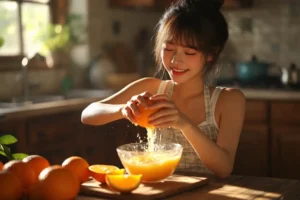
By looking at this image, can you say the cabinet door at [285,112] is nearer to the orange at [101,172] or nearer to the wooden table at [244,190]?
the wooden table at [244,190]

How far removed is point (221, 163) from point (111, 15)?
9.18 feet

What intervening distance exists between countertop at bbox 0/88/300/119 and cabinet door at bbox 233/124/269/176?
Result: 208 millimetres

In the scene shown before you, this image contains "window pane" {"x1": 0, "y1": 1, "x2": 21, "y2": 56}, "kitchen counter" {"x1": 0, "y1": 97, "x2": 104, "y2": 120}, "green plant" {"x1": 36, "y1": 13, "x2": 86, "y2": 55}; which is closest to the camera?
"kitchen counter" {"x1": 0, "y1": 97, "x2": 104, "y2": 120}

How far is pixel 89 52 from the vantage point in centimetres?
A: 408

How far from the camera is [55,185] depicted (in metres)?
1.20

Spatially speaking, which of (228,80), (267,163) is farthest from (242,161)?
(228,80)

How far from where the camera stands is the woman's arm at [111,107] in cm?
179

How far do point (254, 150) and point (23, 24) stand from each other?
70.3 inches

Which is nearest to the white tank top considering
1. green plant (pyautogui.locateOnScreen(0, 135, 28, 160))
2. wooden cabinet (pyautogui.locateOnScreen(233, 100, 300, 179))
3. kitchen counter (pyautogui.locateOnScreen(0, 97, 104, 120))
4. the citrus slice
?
the citrus slice

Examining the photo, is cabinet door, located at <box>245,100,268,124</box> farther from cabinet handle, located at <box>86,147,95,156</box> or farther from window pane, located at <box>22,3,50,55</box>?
window pane, located at <box>22,3,50,55</box>

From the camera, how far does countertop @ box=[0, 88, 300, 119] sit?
2818 mm

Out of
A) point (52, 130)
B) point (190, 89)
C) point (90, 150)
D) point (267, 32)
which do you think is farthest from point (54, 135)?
point (267, 32)

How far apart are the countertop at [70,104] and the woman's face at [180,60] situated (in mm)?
1275

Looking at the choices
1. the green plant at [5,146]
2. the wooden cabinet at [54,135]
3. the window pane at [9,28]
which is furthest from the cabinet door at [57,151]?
the green plant at [5,146]
